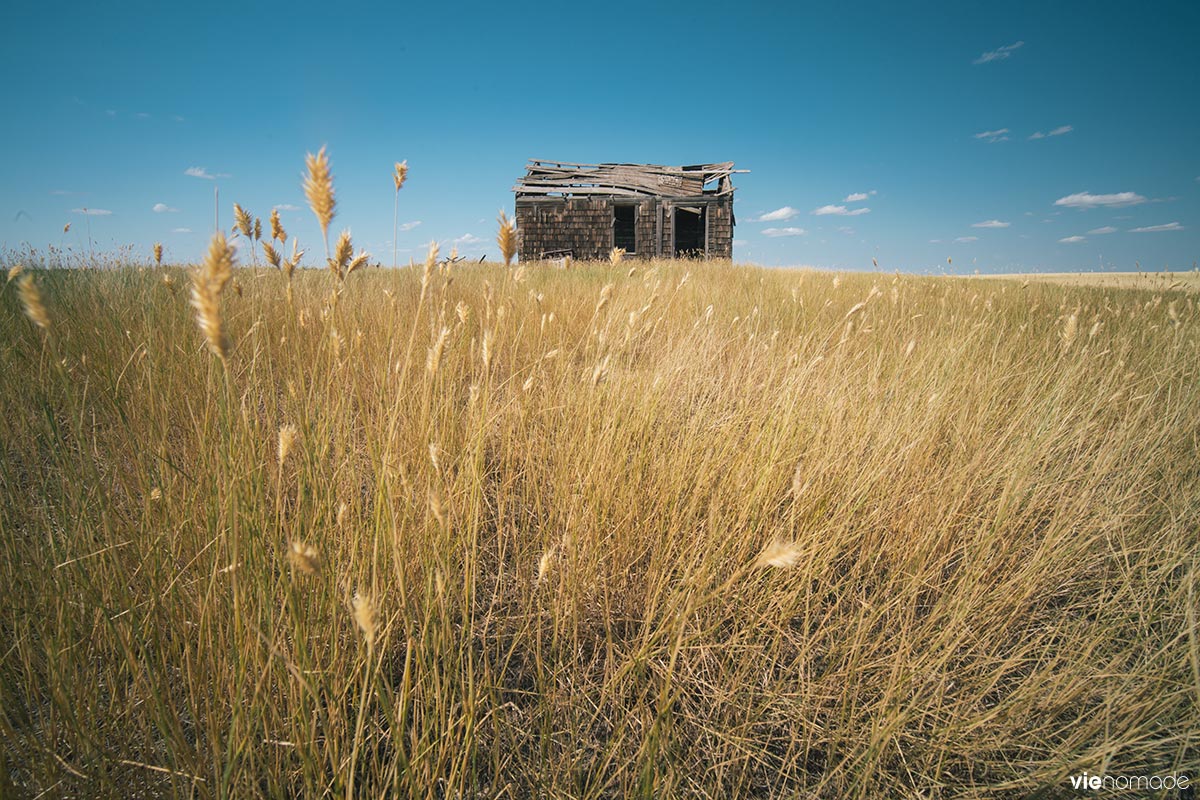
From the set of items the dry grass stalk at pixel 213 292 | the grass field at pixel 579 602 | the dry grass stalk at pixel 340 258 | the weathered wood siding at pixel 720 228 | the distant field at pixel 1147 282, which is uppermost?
the weathered wood siding at pixel 720 228

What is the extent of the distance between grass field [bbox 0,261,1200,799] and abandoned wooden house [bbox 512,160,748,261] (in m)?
14.3

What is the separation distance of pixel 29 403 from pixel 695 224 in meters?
18.3

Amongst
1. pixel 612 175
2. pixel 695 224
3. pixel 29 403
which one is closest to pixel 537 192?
pixel 612 175

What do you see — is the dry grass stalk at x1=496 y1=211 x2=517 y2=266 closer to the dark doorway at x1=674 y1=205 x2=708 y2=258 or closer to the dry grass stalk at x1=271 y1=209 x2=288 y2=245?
the dry grass stalk at x1=271 y1=209 x2=288 y2=245

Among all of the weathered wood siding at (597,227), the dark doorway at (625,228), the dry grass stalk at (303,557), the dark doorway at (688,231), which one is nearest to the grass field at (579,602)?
the dry grass stalk at (303,557)

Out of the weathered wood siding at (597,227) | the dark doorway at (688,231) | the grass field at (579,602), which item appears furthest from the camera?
the dark doorway at (688,231)

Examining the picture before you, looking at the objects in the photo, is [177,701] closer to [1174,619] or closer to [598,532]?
[598,532]

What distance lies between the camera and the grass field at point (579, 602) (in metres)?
0.82

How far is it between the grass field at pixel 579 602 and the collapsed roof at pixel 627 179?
14.9m

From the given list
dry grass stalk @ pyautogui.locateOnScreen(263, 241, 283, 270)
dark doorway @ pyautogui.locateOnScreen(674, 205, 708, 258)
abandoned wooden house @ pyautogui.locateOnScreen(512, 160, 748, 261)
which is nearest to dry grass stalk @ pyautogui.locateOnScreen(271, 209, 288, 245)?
dry grass stalk @ pyautogui.locateOnScreen(263, 241, 283, 270)

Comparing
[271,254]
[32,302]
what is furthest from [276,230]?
[32,302]

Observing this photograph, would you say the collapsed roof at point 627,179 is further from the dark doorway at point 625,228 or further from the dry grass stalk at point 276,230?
the dry grass stalk at point 276,230

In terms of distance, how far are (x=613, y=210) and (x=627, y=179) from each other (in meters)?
1.29

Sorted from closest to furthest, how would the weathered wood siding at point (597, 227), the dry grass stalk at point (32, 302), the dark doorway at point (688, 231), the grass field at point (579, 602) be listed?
the dry grass stalk at point (32, 302)
the grass field at point (579, 602)
the weathered wood siding at point (597, 227)
the dark doorway at point (688, 231)
